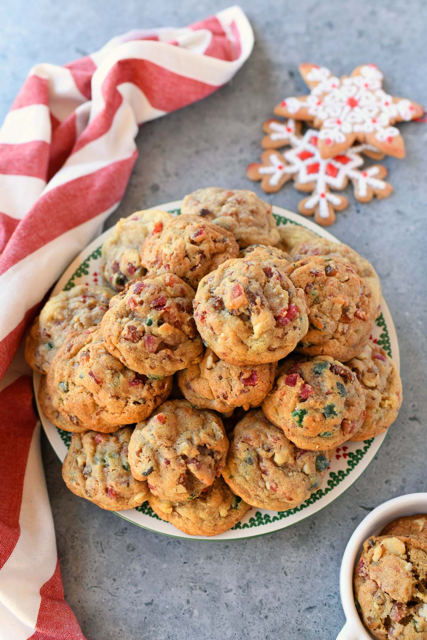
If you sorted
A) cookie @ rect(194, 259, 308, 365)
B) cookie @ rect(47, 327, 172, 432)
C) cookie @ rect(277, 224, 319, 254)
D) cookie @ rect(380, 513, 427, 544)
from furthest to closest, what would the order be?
1. cookie @ rect(277, 224, 319, 254)
2. cookie @ rect(380, 513, 427, 544)
3. cookie @ rect(47, 327, 172, 432)
4. cookie @ rect(194, 259, 308, 365)

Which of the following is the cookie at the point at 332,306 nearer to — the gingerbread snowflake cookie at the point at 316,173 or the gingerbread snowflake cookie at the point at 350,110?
the gingerbread snowflake cookie at the point at 316,173

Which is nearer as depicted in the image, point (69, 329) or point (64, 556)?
point (69, 329)

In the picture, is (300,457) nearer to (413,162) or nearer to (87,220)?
(87,220)

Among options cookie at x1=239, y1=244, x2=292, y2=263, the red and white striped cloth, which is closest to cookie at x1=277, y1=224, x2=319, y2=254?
cookie at x1=239, y1=244, x2=292, y2=263

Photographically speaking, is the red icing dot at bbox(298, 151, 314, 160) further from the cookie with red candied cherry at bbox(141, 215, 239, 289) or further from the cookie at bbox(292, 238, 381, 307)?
the cookie with red candied cherry at bbox(141, 215, 239, 289)

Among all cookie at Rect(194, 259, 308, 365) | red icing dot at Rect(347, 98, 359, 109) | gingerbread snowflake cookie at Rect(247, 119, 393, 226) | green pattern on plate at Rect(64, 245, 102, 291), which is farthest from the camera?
red icing dot at Rect(347, 98, 359, 109)

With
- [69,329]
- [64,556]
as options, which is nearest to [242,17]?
[69,329]

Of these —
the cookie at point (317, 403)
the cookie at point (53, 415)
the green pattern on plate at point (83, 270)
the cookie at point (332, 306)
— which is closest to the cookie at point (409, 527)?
the cookie at point (317, 403)
